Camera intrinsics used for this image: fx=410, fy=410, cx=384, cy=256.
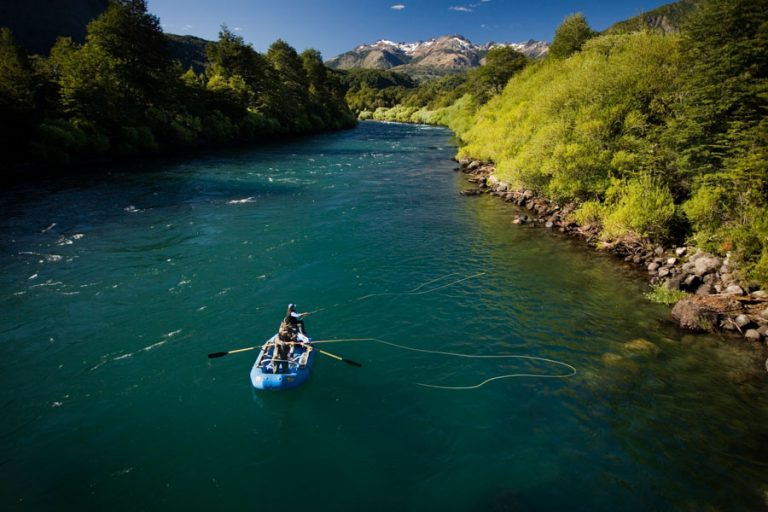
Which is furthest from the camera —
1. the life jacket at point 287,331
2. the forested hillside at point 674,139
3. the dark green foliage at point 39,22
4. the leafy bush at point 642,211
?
the dark green foliage at point 39,22

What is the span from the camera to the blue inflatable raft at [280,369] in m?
14.8

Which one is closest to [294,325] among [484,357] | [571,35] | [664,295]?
[484,357]

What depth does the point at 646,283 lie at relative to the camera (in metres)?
23.5

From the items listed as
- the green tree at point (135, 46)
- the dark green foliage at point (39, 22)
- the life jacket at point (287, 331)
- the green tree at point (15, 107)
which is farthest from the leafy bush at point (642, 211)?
the dark green foliage at point (39, 22)

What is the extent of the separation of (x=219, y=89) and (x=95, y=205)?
54351mm

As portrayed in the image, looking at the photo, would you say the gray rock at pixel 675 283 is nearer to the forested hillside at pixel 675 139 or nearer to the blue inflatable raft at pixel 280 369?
the forested hillside at pixel 675 139

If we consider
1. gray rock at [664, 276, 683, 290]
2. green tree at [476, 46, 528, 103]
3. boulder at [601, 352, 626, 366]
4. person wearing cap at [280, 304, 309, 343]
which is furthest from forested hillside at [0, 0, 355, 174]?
gray rock at [664, 276, 683, 290]

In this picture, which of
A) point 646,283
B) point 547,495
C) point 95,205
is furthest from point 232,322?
point 95,205

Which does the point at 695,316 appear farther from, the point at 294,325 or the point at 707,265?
the point at 294,325

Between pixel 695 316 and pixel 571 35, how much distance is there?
69646 millimetres

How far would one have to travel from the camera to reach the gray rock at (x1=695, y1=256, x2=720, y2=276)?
2197 centimetres

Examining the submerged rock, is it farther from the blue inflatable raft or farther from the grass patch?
the blue inflatable raft

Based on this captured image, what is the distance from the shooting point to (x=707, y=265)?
72.5 feet

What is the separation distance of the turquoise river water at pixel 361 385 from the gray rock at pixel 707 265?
2.86 m
